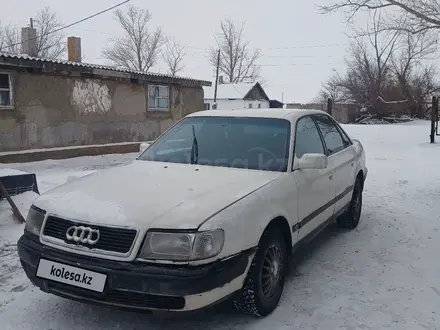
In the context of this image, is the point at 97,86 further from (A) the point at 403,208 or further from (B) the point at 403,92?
(B) the point at 403,92

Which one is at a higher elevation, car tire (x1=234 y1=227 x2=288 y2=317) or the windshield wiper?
the windshield wiper

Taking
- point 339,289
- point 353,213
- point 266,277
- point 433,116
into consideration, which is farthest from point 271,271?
point 433,116

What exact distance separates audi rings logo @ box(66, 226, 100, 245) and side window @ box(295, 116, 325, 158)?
1.91m

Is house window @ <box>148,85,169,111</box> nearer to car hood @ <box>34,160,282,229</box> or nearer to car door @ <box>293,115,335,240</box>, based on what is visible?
car door @ <box>293,115,335,240</box>

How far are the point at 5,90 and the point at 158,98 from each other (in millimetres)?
6109

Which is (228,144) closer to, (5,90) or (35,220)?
(35,220)

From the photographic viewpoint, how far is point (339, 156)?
471 cm

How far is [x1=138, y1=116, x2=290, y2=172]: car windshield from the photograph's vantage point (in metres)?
3.69

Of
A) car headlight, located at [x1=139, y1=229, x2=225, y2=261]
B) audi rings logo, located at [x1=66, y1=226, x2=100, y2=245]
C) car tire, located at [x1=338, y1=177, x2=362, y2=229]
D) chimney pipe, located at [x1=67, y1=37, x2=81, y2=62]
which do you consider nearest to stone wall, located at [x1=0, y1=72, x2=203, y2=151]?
chimney pipe, located at [x1=67, y1=37, x2=81, y2=62]

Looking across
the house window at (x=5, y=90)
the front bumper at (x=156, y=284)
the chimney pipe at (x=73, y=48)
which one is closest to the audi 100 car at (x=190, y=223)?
the front bumper at (x=156, y=284)

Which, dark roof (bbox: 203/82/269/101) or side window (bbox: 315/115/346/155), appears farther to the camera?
dark roof (bbox: 203/82/269/101)

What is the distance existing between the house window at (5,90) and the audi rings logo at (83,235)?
33.0 feet

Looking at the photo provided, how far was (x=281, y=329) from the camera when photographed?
2906mm

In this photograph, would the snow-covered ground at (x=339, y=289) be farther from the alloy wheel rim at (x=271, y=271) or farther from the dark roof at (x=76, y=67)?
the dark roof at (x=76, y=67)
